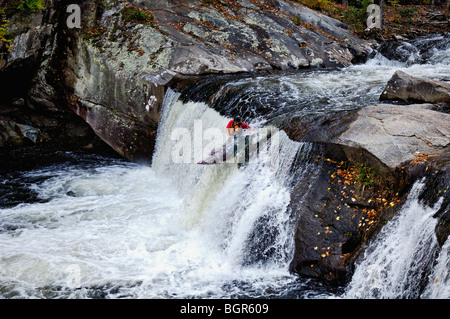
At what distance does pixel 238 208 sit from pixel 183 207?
164 cm

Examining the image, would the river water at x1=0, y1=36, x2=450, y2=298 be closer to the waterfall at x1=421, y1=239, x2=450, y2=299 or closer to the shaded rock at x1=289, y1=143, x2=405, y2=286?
the waterfall at x1=421, y1=239, x2=450, y2=299

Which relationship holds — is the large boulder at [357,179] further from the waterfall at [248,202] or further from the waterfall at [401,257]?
the waterfall at [248,202]

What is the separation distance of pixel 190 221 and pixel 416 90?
5868 millimetres

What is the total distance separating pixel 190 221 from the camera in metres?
8.52

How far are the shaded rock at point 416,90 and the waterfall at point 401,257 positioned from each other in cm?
371

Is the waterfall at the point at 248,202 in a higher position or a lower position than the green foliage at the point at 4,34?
lower

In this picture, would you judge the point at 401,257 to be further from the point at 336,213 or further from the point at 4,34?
the point at 4,34

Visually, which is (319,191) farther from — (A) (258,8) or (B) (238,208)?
(A) (258,8)

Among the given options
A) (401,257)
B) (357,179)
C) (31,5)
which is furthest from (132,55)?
(401,257)

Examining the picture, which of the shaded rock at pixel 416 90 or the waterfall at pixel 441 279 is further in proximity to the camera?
the shaded rock at pixel 416 90

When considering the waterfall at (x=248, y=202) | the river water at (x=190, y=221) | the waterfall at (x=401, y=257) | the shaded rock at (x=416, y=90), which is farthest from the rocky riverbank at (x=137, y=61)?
the waterfall at (x=401, y=257)

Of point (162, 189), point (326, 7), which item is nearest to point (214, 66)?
point (162, 189)

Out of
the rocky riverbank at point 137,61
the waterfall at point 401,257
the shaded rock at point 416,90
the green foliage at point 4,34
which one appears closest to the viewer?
the waterfall at point 401,257

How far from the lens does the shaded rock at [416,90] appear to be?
8.36m
